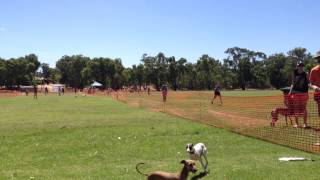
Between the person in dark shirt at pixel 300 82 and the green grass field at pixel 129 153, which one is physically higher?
the person in dark shirt at pixel 300 82

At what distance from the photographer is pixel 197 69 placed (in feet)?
514

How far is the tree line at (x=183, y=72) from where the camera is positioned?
506 ft

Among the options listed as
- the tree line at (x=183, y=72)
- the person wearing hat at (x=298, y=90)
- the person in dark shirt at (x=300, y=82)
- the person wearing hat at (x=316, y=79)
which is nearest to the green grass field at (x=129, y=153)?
the person wearing hat at (x=316, y=79)

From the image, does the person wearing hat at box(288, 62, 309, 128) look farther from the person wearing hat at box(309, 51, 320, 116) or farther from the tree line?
the tree line

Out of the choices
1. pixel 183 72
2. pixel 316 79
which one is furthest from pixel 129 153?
pixel 183 72

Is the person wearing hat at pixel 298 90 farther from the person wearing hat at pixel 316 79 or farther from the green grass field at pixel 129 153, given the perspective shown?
the green grass field at pixel 129 153

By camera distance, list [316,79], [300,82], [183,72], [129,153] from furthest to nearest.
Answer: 1. [183,72]
2. [300,82]
3. [316,79]
4. [129,153]

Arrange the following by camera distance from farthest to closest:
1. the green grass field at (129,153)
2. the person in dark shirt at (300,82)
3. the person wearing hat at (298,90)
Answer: the person in dark shirt at (300,82) < the person wearing hat at (298,90) < the green grass field at (129,153)

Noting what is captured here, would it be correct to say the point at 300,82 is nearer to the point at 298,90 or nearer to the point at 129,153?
the point at 298,90

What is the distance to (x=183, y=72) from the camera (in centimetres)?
15662

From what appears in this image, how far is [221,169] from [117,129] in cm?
826

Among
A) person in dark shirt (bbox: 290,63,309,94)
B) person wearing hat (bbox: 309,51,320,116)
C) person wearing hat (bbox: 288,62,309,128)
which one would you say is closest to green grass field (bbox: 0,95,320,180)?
person wearing hat (bbox: 309,51,320,116)

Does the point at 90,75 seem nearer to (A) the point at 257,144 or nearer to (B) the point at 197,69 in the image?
(B) the point at 197,69

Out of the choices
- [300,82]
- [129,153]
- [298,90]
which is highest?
[300,82]
